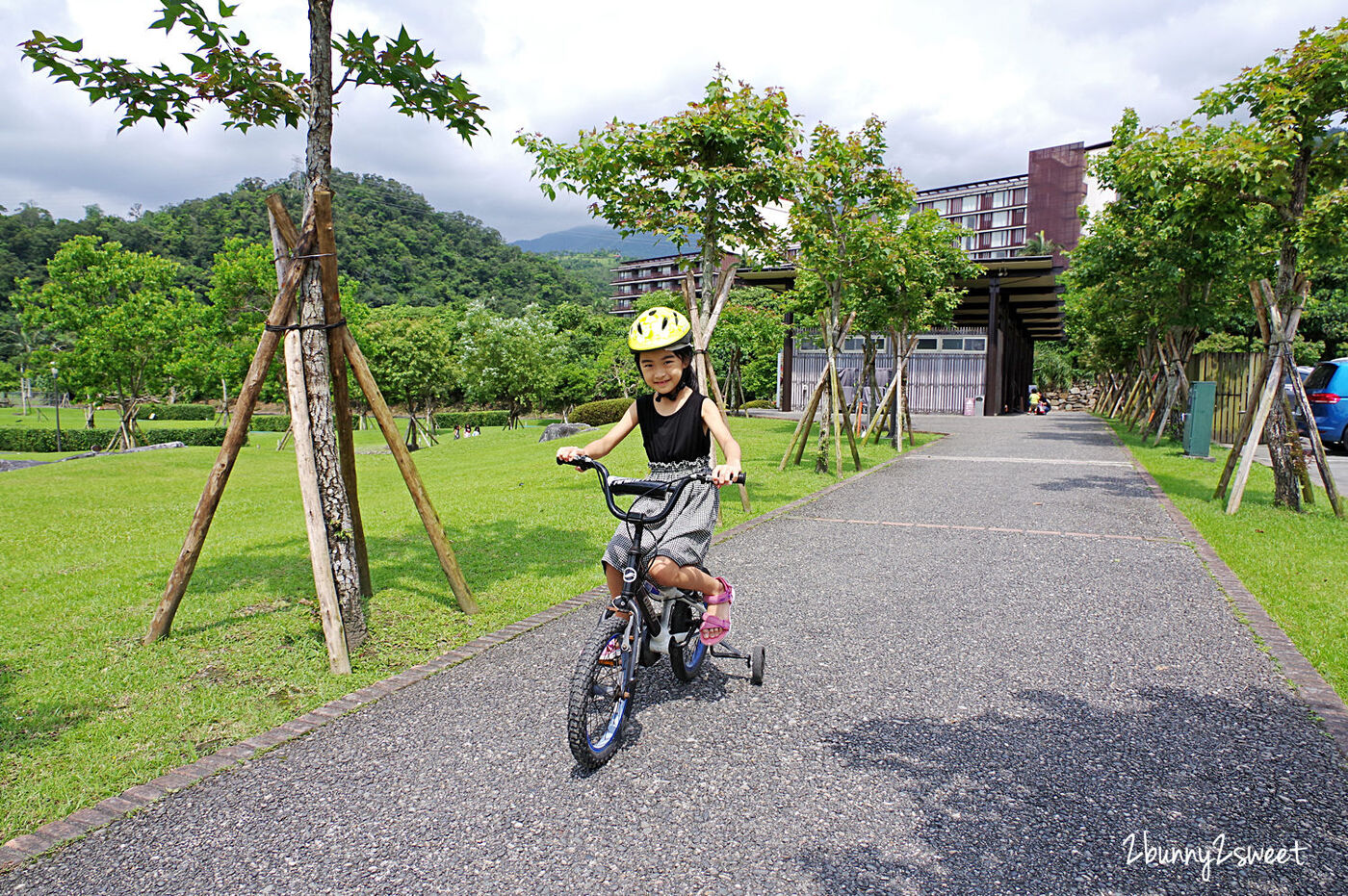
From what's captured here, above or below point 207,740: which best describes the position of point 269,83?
above

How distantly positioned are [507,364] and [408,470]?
3739 cm

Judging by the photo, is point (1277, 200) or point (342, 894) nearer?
point (342, 894)

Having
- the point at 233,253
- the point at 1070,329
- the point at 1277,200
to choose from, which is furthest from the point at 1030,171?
the point at 1277,200

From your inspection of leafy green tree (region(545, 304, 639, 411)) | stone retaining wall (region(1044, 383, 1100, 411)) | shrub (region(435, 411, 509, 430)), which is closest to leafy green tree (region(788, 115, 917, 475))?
leafy green tree (region(545, 304, 639, 411))

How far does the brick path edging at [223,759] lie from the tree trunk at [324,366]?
2.14 ft

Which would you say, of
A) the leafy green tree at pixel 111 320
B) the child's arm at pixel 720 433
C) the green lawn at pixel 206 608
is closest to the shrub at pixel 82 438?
the leafy green tree at pixel 111 320

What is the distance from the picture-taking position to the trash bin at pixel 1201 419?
1606cm

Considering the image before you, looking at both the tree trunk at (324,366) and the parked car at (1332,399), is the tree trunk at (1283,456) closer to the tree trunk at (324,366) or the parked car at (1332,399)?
the parked car at (1332,399)

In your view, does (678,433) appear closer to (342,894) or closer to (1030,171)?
(342,894)

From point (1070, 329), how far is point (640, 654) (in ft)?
137

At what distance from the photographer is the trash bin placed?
16062 mm

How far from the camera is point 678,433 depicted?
3832 mm

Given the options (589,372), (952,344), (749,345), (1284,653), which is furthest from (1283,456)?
(589,372)

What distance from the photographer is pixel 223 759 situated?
347 centimetres
